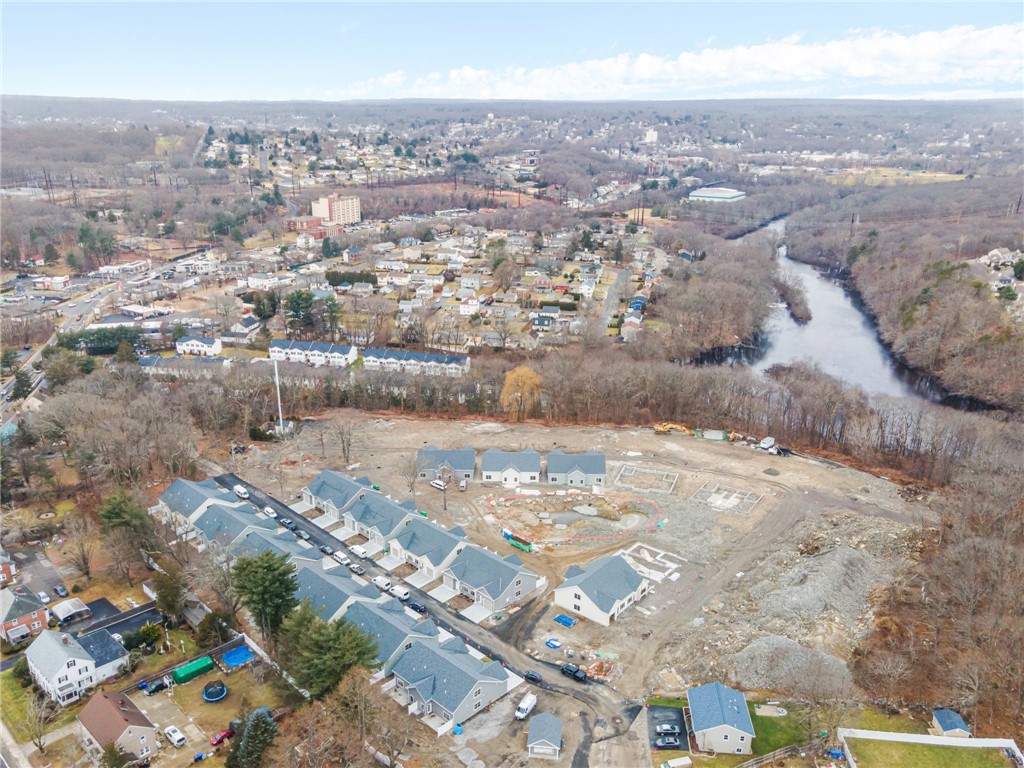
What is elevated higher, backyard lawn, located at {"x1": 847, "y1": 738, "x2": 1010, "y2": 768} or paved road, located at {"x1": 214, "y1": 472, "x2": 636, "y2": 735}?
backyard lawn, located at {"x1": 847, "y1": 738, "x2": 1010, "y2": 768}

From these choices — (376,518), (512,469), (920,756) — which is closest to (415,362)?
(512,469)

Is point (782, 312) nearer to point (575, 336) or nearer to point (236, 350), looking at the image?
point (575, 336)

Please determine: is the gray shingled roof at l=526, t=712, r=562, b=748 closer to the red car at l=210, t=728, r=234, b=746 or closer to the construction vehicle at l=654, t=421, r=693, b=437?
the red car at l=210, t=728, r=234, b=746

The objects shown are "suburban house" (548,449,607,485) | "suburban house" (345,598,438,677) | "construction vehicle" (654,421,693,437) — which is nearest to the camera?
"suburban house" (345,598,438,677)

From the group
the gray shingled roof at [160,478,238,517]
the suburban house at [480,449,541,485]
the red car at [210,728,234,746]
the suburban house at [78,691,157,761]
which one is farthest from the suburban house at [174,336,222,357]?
the red car at [210,728,234,746]

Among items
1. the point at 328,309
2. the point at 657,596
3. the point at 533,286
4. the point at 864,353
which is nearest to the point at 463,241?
the point at 533,286

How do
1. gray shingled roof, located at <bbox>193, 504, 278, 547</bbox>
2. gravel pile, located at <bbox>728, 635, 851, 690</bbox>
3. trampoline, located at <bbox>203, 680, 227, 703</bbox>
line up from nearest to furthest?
1. trampoline, located at <bbox>203, 680, 227, 703</bbox>
2. gravel pile, located at <bbox>728, 635, 851, 690</bbox>
3. gray shingled roof, located at <bbox>193, 504, 278, 547</bbox>

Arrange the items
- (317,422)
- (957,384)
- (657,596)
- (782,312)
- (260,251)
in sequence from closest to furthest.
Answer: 1. (657,596)
2. (317,422)
3. (957,384)
4. (782,312)
5. (260,251)
